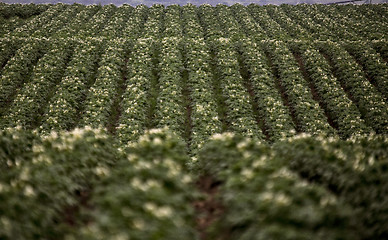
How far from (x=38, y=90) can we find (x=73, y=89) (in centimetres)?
279

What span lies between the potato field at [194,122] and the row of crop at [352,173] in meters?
0.04

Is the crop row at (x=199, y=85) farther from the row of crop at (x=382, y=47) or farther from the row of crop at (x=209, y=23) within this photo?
the row of crop at (x=209, y=23)

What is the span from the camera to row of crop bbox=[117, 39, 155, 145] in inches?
690

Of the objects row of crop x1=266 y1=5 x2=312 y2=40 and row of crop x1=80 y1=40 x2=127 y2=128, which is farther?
row of crop x1=266 y1=5 x2=312 y2=40

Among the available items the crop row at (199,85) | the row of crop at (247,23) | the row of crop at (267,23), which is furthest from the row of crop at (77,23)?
the row of crop at (267,23)

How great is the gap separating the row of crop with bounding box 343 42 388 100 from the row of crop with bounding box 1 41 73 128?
89.7 feet

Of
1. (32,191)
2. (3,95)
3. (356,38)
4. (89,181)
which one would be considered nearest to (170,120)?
(89,181)

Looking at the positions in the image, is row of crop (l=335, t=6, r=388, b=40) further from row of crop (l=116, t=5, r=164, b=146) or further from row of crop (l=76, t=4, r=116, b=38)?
row of crop (l=76, t=4, r=116, b=38)

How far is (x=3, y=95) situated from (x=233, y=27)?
25142 mm

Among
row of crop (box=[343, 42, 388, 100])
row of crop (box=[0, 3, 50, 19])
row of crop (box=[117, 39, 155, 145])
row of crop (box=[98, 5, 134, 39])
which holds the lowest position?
row of crop (box=[117, 39, 155, 145])

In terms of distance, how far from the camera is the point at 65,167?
808 centimetres

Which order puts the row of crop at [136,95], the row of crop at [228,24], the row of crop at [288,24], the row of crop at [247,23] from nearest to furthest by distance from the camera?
the row of crop at [136,95], the row of crop at [228,24], the row of crop at [247,23], the row of crop at [288,24]

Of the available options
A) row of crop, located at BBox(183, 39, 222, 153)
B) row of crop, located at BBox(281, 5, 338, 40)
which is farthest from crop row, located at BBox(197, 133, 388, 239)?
row of crop, located at BBox(281, 5, 338, 40)

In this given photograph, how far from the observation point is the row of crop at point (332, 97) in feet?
60.0
